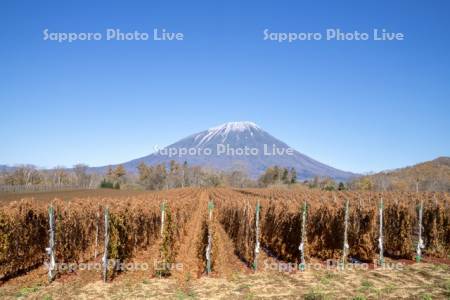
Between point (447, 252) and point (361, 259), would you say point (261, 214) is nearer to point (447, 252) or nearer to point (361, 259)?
point (361, 259)

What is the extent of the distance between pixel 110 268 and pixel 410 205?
12270mm

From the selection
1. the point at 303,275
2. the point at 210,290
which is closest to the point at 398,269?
the point at 303,275

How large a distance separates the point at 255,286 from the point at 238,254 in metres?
5.44

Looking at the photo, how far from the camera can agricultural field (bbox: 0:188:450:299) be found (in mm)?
11555

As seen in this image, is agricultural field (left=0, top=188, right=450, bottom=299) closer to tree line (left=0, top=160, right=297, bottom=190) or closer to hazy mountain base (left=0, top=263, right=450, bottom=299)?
hazy mountain base (left=0, top=263, right=450, bottom=299)

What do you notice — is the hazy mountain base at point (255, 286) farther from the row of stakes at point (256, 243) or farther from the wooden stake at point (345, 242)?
the wooden stake at point (345, 242)

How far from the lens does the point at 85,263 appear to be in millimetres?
15367

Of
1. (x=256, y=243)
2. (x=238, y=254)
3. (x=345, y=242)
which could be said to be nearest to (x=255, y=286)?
(x=256, y=243)

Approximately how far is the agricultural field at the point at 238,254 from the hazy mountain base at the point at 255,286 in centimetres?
3

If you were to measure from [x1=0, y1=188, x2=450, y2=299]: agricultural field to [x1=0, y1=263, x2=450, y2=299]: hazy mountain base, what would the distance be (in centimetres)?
3

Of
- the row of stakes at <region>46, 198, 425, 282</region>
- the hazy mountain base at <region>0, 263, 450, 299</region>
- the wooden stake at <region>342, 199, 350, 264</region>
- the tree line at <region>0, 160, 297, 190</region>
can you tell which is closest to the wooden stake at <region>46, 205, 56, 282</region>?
the row of stakes at <region>46, 198, 425, 282</region>

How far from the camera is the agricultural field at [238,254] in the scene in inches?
455

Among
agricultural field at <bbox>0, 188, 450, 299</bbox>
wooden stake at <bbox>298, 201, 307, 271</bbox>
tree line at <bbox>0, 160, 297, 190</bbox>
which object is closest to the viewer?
agricultural field at <bbox>0, 188, 450, 299</bbox>

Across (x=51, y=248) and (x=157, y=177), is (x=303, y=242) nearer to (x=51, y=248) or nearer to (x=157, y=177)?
(x=51, y=248)
